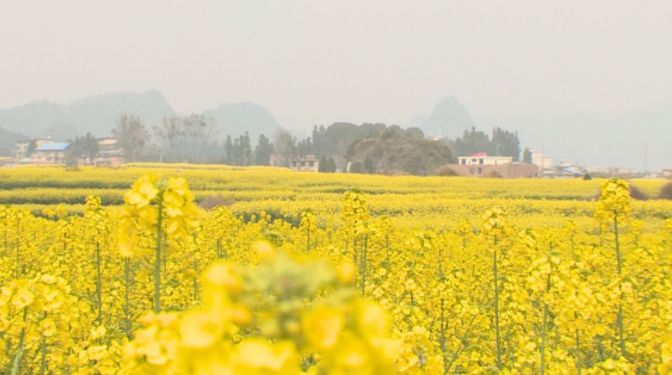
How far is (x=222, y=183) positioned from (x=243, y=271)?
31353 millimetres

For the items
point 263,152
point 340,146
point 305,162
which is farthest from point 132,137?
point 340,146

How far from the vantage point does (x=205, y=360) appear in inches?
38.9

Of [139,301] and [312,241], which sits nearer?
[139,301]

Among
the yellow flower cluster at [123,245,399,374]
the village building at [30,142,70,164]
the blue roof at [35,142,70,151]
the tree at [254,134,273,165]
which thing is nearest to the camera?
the yellow flower cluster at [123,245,399,374]

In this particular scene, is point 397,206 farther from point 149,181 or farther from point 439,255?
point 149,181

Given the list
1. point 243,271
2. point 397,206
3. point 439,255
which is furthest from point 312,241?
point 243,271

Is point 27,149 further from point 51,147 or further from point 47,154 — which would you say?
point 47,154

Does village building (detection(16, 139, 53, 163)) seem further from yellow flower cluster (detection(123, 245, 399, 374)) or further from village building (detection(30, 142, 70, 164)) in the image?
yellow flower cluster (detection(123, 245, 399, 374))

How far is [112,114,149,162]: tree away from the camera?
11881cm

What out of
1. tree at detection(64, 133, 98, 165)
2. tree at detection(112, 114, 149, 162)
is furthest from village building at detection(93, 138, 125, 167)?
tree at detection(112, 114, 149, 162)

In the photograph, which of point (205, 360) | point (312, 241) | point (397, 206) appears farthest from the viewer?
point (397, 206)

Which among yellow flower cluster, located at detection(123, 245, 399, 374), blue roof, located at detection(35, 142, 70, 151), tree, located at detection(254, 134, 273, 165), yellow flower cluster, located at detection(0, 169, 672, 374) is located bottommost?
yellow flower cluster, located at detection(0, 169, 672, 374)

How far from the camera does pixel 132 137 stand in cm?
11931

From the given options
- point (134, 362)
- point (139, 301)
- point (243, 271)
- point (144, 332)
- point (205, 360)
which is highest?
point (243, 271)
